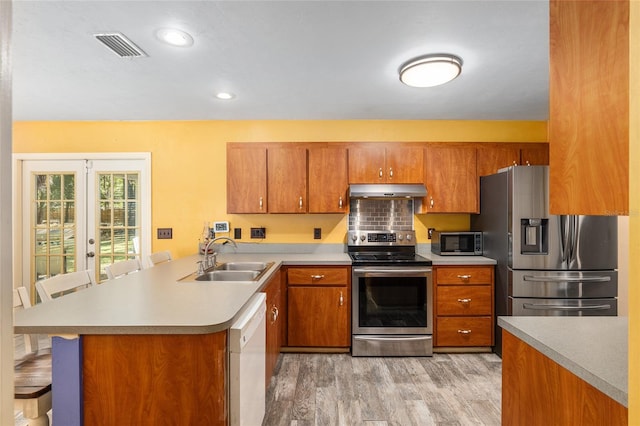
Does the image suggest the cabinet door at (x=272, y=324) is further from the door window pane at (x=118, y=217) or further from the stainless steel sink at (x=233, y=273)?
the door window pane at (x=118, y=217)

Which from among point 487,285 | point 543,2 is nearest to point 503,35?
point 543,2

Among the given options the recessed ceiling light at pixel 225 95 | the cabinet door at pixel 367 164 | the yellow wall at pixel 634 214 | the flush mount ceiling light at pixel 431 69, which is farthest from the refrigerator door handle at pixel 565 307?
the recessed ceiling light at pixel 225 95

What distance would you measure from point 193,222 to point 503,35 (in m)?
3.22

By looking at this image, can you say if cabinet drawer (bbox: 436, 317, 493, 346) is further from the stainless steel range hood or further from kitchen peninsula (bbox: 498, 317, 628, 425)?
kitchen peninsula (bbox: 498, 317, 628, 425)

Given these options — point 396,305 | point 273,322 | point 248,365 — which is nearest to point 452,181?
point 396,305

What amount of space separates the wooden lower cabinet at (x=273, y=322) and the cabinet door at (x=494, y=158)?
233 centimetres

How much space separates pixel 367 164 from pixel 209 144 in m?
1.76

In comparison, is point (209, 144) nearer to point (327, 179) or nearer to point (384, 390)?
point (327, 179)

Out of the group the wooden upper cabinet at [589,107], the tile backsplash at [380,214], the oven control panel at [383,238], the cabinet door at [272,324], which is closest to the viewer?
the wooden upper cabinet at [589,107]

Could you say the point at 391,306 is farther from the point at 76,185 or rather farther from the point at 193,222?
the point at 76,185

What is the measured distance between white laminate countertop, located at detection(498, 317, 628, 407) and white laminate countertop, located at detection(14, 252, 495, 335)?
1126mm

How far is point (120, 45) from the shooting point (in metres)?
1.98

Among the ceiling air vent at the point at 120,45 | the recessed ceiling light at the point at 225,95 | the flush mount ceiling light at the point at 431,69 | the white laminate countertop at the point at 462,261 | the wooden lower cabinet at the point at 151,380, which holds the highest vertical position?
the ceiling air vent at the point at 120,45

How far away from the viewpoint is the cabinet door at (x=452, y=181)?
3.31m
